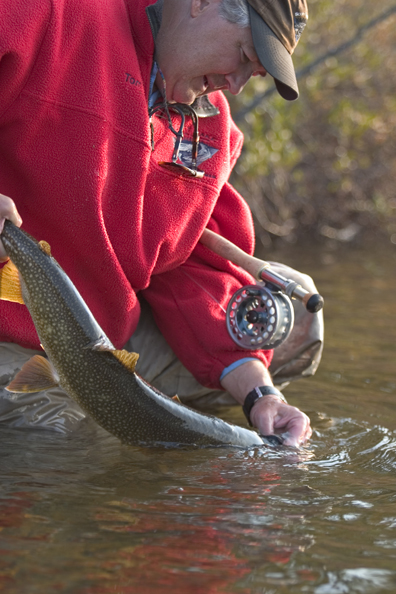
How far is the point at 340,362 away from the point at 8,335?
9.10 feet

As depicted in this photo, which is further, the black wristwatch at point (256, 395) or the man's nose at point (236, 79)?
the black wristwatch at point (256, 395)

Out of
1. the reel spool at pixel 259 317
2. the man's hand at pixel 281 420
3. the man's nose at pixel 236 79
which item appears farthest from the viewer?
the reel spool at pixel 259 317

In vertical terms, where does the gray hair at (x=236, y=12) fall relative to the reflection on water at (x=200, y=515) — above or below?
above

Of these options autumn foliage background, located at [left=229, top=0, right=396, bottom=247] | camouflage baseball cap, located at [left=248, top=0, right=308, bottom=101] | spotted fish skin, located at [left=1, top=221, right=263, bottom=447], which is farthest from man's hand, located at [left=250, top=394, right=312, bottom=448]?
autumn foliage background, located at [left=229, top=0, right=396, bottom=247]

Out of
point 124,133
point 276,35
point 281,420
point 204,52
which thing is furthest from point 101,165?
point 281,420

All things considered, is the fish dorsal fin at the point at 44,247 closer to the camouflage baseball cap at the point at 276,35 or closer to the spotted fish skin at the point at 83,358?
the spotted fish skin at the point at 83,358

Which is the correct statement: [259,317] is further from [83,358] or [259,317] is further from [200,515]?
[200,515]

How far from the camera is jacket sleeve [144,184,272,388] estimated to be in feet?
13.8

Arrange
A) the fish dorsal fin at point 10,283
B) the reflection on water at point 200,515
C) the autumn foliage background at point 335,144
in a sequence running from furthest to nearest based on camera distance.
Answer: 1. the autumn foliage background at point 335,144
2. the fish dorsal fin at point 10,283
3. the reflection on water at point 200,515

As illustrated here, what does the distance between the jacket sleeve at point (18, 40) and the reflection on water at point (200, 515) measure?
4.97 ft

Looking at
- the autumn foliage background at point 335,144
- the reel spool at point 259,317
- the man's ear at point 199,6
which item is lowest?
the autumn foliage background at point 335,144

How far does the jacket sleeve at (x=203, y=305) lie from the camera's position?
13.8 ft

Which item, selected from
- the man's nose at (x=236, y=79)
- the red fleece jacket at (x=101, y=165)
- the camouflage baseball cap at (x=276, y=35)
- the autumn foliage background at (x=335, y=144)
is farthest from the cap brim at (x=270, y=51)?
the autumn foliage background at (x=335, y=144)

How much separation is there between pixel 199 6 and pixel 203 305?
4.89 ft
